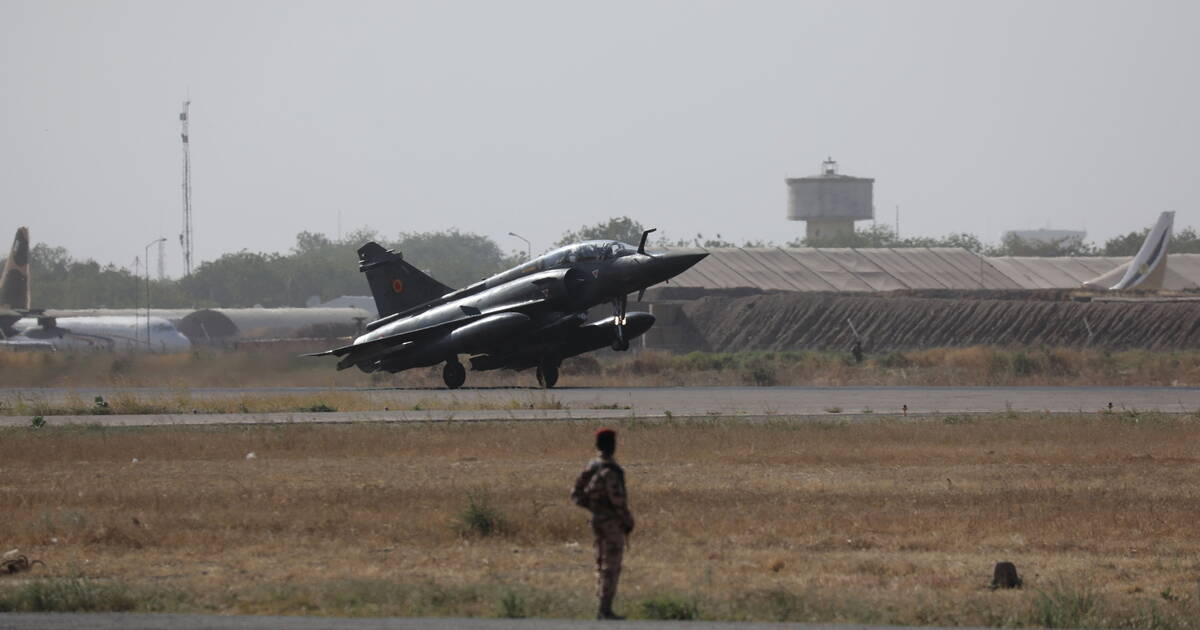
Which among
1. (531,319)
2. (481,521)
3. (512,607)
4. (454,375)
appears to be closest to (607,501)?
(512,607)

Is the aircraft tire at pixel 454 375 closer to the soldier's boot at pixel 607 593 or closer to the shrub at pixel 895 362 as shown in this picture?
the shrub at pixel 895 362

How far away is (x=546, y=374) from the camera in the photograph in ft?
143

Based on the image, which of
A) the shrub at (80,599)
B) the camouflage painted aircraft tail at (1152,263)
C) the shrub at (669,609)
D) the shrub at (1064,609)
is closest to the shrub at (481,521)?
the shrub at (80,599)

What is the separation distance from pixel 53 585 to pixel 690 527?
6.99 metres

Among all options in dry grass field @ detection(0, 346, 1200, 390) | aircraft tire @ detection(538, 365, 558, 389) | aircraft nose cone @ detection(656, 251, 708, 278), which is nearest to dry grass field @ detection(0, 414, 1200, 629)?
aircraft nose cone @ detection(656, 251, 708, 278)

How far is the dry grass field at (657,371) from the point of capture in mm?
47562

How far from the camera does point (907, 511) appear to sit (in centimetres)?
1781

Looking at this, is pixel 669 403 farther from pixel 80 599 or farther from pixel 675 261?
pixel 80 599

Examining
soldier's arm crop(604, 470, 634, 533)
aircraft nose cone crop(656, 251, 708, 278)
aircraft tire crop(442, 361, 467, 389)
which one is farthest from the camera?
aircraft tire crop(442, 361, 467, 389)

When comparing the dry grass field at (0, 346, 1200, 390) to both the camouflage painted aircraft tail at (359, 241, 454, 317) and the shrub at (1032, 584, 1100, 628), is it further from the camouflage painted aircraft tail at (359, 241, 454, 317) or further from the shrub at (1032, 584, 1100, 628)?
the shrub at (1032, 584, 1100, 628)

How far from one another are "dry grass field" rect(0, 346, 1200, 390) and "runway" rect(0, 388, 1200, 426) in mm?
2941

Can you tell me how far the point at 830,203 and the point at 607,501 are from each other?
17313cm

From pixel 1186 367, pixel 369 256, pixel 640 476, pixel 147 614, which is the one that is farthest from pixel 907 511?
pixel 1186 367

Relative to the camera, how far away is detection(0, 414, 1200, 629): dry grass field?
12445 mm
